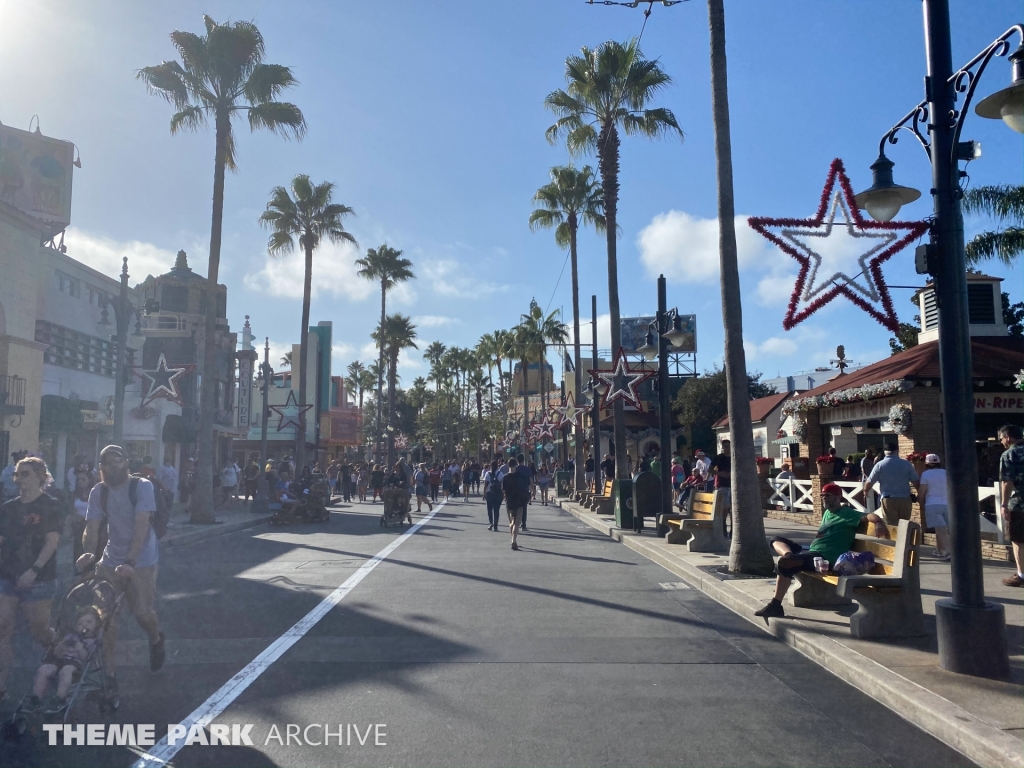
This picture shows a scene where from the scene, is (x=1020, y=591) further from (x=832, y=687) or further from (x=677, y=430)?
(x=677, y=430)

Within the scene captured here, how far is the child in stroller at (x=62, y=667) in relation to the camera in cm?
531

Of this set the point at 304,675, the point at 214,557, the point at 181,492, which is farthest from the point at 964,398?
the point at 181,492

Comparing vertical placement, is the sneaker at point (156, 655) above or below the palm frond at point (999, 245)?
below

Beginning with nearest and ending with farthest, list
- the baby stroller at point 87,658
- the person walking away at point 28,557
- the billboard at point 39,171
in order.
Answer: the baby stroller at point 87,658 → the person walking away at point 28,557 → the billboard at point 39,171

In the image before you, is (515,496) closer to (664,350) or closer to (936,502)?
(664,350)

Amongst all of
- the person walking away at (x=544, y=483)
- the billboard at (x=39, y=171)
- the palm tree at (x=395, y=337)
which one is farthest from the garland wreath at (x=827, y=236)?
the palm tree at (x=395, y=337)

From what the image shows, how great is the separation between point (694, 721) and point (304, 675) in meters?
3.17

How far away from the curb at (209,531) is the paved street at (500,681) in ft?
19.1

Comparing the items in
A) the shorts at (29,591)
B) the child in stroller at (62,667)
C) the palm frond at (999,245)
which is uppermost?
the palm frond at (999,245)

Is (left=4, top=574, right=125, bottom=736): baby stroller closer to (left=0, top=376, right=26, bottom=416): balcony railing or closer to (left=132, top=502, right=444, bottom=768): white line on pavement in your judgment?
(left=132, top=502, right=444, bottom=768): white line on pavement

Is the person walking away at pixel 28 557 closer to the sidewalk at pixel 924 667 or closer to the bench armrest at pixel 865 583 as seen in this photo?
the sidewalk at pixel 924 667

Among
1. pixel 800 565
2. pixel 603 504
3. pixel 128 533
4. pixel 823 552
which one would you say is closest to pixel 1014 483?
pixel 823 552

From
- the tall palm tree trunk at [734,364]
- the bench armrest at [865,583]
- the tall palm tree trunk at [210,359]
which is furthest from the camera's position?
the tall palm tree trunk at [210,359]

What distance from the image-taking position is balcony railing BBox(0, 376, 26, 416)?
788 inches
